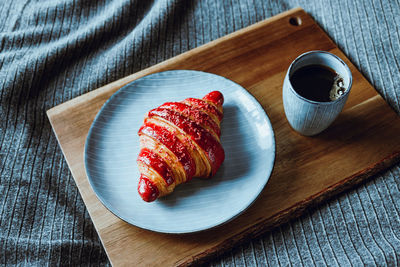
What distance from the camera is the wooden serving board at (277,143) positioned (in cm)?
86

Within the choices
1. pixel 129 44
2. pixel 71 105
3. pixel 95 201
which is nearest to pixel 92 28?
pixel 129 44

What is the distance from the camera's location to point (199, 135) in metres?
0.85

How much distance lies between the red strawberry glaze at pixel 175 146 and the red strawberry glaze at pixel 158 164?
3cm

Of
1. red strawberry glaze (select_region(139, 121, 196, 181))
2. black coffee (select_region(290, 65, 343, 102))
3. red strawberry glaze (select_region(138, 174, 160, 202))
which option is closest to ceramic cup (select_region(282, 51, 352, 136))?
black coffee (select_region(290, 65, 343, 102))

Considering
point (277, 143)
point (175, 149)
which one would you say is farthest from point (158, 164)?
point (277, 143)

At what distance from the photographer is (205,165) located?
34.1 inches

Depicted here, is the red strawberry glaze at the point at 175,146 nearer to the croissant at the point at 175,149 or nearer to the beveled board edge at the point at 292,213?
the croissant at the point at 175,149

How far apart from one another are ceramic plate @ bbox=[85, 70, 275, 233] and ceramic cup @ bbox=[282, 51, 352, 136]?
0.08 meters

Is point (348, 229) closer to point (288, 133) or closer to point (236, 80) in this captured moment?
point (288, 133)

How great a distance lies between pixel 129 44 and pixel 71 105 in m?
0.30

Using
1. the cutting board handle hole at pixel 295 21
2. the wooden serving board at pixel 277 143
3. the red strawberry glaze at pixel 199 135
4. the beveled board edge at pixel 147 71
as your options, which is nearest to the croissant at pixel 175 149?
the red strawberry glaze at pixel 199 135

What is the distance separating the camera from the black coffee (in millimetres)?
891

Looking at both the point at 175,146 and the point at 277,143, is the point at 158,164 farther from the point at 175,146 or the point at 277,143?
the point at 277,143

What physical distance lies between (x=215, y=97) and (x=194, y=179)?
22 centimetres
